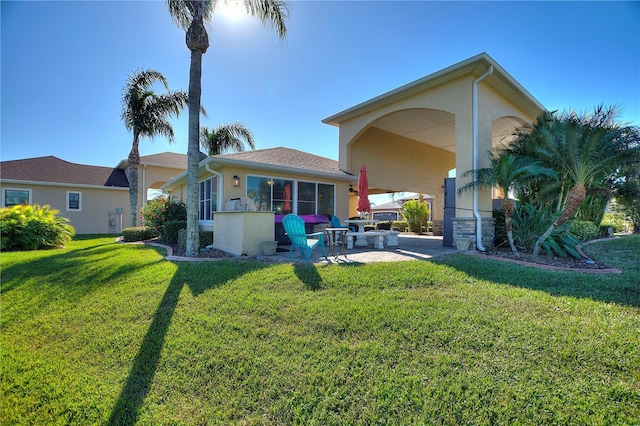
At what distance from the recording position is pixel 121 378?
9.27ft

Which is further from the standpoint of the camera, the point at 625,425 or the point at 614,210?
the point at 614,210

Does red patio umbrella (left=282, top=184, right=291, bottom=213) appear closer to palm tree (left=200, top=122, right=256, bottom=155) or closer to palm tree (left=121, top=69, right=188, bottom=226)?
palm tree (left=121, top=69, right=188, bottom=226)

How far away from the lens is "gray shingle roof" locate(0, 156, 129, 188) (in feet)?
55.5

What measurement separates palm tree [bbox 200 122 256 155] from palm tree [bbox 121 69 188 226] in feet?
13.7

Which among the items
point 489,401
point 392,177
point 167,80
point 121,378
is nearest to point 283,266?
point 121,378

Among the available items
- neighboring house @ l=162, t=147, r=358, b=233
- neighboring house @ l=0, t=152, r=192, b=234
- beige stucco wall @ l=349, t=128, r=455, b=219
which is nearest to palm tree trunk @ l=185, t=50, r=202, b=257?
neighboring house @ l=162, t=147, r=358, b=233

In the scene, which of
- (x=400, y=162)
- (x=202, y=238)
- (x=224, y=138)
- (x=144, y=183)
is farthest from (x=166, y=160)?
(x=400, y=162)

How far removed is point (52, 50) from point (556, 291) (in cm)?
1415

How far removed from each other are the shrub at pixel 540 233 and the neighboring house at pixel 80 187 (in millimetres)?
22395

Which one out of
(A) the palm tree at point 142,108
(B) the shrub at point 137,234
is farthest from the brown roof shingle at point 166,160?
(B) the shrub at point 137,234

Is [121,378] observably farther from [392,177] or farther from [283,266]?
[392,177]

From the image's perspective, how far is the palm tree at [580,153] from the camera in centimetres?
671

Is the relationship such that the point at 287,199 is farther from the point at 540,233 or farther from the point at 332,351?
the point at 332,351

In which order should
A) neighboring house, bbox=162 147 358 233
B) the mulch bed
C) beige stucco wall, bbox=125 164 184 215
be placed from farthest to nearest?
beige stucco wall, bbox=125 164 184 215 < neighboring house, bbox=162 147 358 233 < the mulch bed
